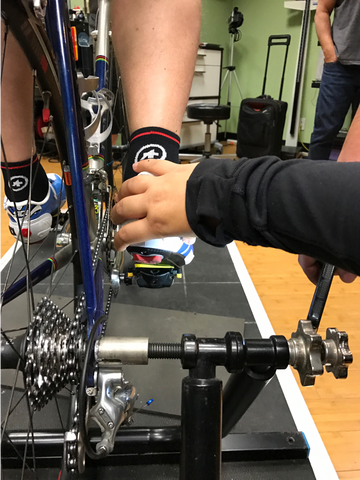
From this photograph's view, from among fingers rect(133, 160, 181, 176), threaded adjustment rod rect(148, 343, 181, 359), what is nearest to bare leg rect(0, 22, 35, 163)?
fingers rect(133, 160, 181, 176)

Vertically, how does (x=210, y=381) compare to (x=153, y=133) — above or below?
below

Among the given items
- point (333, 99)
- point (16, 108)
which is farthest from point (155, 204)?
point (333, 99)

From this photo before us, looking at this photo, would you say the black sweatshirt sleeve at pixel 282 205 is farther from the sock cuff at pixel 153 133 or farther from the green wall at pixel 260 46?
the green wall at pixel 260 46

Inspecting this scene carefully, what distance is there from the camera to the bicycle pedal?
57 cm

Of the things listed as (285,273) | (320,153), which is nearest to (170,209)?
(285,273)

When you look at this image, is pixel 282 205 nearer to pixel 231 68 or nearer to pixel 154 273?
pixel 154 273

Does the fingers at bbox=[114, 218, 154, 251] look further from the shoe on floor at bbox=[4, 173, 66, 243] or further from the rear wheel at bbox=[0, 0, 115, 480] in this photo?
the shoe on floor at bbox=[4, 173, 66, 243]

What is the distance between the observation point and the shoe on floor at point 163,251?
1.66 ft

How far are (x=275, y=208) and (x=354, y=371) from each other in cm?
76

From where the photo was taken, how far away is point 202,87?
9.88 feet

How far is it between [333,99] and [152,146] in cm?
135

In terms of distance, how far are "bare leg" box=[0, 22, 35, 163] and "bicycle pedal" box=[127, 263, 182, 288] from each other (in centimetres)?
25

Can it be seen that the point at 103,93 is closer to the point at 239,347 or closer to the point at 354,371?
the point at 239,347

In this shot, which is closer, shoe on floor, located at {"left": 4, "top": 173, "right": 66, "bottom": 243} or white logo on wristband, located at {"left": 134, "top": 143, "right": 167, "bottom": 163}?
white logo on wristband, located at {"left": 134, "top": 143, "right": 167, "bottom": 163}
